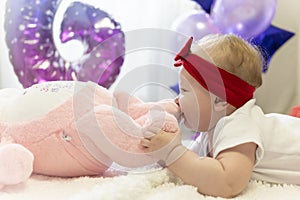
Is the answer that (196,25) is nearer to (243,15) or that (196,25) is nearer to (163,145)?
(243,15)

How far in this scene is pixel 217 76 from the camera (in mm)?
933

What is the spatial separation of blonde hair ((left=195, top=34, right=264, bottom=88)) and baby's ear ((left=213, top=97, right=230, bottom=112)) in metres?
0.06

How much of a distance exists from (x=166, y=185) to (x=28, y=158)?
264mm

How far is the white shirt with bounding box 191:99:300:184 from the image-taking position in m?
0.90

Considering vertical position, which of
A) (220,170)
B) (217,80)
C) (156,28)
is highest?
(217,80)

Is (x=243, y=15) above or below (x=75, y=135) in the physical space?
below

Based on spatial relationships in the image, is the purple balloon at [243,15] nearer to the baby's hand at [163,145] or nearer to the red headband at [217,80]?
the red headband at [217,80]

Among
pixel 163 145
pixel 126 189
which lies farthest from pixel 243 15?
pixel 126 189

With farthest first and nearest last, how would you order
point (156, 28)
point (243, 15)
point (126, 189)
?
point (156, 28) → point (243, 15) → point (126, 189)

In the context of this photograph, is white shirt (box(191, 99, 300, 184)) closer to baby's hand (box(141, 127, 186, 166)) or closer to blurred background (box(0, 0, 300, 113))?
baby's hand (box(141, 127, 186, 166))

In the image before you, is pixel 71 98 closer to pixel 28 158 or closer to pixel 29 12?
pixel 28 158

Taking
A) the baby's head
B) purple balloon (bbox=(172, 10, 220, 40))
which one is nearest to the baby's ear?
the baby's head

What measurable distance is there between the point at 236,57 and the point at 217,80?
0.20ft

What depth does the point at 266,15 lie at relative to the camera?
201 cm
